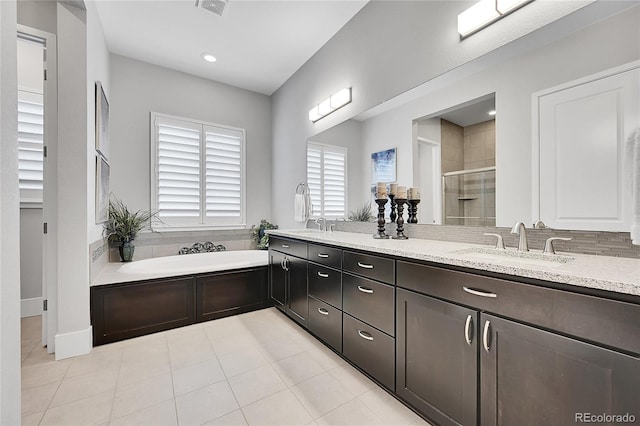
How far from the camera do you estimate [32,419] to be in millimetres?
1497

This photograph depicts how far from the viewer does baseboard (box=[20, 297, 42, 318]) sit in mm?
2928

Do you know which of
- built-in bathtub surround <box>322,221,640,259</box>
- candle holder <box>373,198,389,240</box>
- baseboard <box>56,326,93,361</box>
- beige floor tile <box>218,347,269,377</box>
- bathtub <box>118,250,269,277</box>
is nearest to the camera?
built-in bathtub surround <box>322,221,640,259</box>

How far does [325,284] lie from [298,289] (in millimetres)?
479

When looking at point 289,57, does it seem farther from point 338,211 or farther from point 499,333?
point 499,333

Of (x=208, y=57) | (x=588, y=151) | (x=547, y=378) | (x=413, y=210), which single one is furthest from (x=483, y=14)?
(x=208, y=57)

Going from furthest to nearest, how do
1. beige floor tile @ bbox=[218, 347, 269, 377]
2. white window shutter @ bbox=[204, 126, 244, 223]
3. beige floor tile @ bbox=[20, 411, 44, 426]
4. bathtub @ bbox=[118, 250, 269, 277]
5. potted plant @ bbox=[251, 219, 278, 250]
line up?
1. potted plant @ bbox=[251, 219, 278, 250]
2. white window shutter @ bbox=[204, 126, 244, 223]
3. bathtub @ bbox=[118, 250, 269, 277]
4. beige floor tile @ bbox=[218, 347, 269, 377]
5. beige floor tile @ bbox=[20, 411, 44, 426]

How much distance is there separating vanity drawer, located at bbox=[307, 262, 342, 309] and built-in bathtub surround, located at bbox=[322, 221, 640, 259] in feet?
2.26

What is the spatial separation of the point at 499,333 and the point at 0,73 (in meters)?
1.77

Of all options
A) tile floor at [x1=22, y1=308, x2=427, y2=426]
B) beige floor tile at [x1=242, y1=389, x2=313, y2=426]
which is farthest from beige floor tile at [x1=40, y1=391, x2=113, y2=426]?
beige floor tile at [x1=242, y1=389, x2=313, y2=426]

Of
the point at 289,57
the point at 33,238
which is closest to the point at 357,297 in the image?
the point at 289,57

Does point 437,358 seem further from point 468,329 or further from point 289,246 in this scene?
point 289,246

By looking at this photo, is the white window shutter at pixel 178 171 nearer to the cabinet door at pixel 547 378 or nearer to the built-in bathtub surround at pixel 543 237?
the built-in bathtub surround at pixel 543 237

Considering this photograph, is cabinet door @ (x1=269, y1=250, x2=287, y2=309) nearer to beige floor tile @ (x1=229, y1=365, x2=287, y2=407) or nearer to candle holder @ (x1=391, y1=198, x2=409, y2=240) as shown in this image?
beige floor tile @ (x1=229, y1=365, x2=287, y2=407)

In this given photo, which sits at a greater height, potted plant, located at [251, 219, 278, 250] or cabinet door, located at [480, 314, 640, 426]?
potted plant, located at [251, 219, 278, 250]
